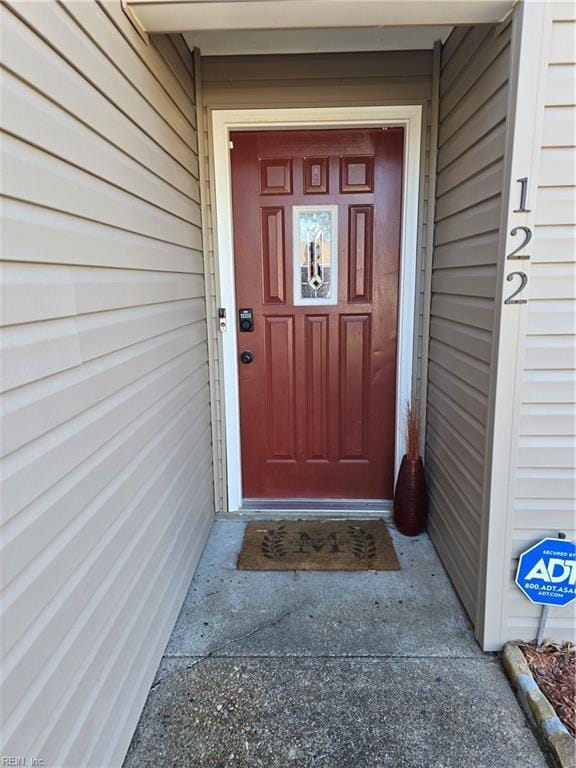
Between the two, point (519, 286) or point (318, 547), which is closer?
point (519, 286)

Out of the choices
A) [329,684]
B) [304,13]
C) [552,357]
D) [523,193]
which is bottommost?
[329,684]

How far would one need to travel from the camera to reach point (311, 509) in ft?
8.53

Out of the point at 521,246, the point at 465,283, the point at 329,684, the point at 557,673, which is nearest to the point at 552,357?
the point at 521,246

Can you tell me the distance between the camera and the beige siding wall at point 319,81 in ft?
7.09

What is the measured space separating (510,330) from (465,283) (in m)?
0.43

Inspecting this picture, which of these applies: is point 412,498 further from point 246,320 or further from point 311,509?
point 246,320

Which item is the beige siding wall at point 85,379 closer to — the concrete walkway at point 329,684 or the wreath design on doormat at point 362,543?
the concrete walkway at point 329,684

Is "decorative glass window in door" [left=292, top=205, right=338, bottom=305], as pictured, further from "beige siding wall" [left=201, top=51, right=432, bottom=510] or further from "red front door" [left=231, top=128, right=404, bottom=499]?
"beige siding wall" [left=201, top=51, right=432, bottom=510]

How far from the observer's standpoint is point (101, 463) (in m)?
1.18

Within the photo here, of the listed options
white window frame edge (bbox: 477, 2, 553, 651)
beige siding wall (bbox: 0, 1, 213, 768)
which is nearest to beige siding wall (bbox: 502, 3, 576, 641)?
white window frame edge (bbox: 477, 2, 553, 651)

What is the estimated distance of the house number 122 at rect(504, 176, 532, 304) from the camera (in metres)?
1.38

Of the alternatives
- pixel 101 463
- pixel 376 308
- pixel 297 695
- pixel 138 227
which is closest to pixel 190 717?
pixel 297 695

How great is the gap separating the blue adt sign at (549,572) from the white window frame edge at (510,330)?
6cm

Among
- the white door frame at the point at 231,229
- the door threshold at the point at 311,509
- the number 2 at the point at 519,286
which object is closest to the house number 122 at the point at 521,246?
the number 2 at the point at 519,286
